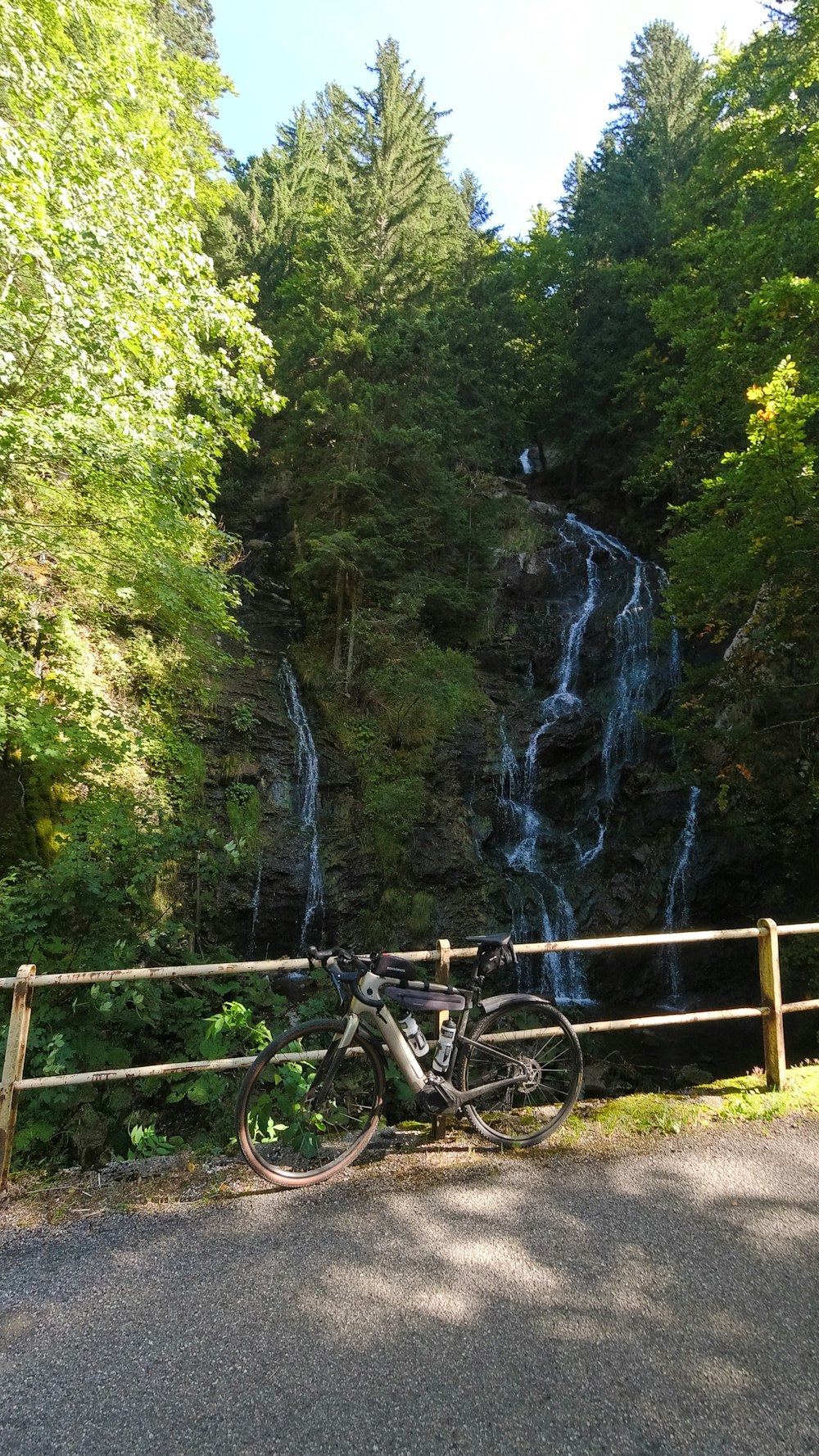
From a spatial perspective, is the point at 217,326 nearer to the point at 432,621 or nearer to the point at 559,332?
the point at 432,621

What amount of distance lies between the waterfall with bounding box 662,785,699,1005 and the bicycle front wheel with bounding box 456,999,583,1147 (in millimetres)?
8710

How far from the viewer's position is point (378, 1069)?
346 centimetres

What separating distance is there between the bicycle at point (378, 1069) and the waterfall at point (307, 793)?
760cm

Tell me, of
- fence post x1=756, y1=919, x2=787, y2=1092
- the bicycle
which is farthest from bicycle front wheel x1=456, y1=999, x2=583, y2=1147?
fence post x1=756, y1=919, x2=787, y2=1092

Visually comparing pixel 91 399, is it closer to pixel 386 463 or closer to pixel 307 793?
pixel 307 793

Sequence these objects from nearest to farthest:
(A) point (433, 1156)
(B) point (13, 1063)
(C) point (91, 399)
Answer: (B) point (13, 1063) < (A) point (433, 1156) < (C) point (91, 399)

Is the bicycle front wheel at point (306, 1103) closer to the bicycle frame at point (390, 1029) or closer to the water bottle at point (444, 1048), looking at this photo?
the bicycle frame at point (390, 1029)

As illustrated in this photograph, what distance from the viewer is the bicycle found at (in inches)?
131

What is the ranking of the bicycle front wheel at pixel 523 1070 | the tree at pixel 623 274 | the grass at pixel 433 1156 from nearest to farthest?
1. the grass at pixel 433 1156
2. the bicycle front wheel at pixel 523 1070
3. the tree at pixel 623 274

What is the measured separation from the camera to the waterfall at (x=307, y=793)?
11.3 m

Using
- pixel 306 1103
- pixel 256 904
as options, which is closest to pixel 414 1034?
pixel 306 1103

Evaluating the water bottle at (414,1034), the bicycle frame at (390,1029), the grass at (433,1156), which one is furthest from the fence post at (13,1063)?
the water bottle at (414,1034)

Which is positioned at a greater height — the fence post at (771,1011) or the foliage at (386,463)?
the foliage at (386,463)

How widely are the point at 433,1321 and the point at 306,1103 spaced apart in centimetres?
121
